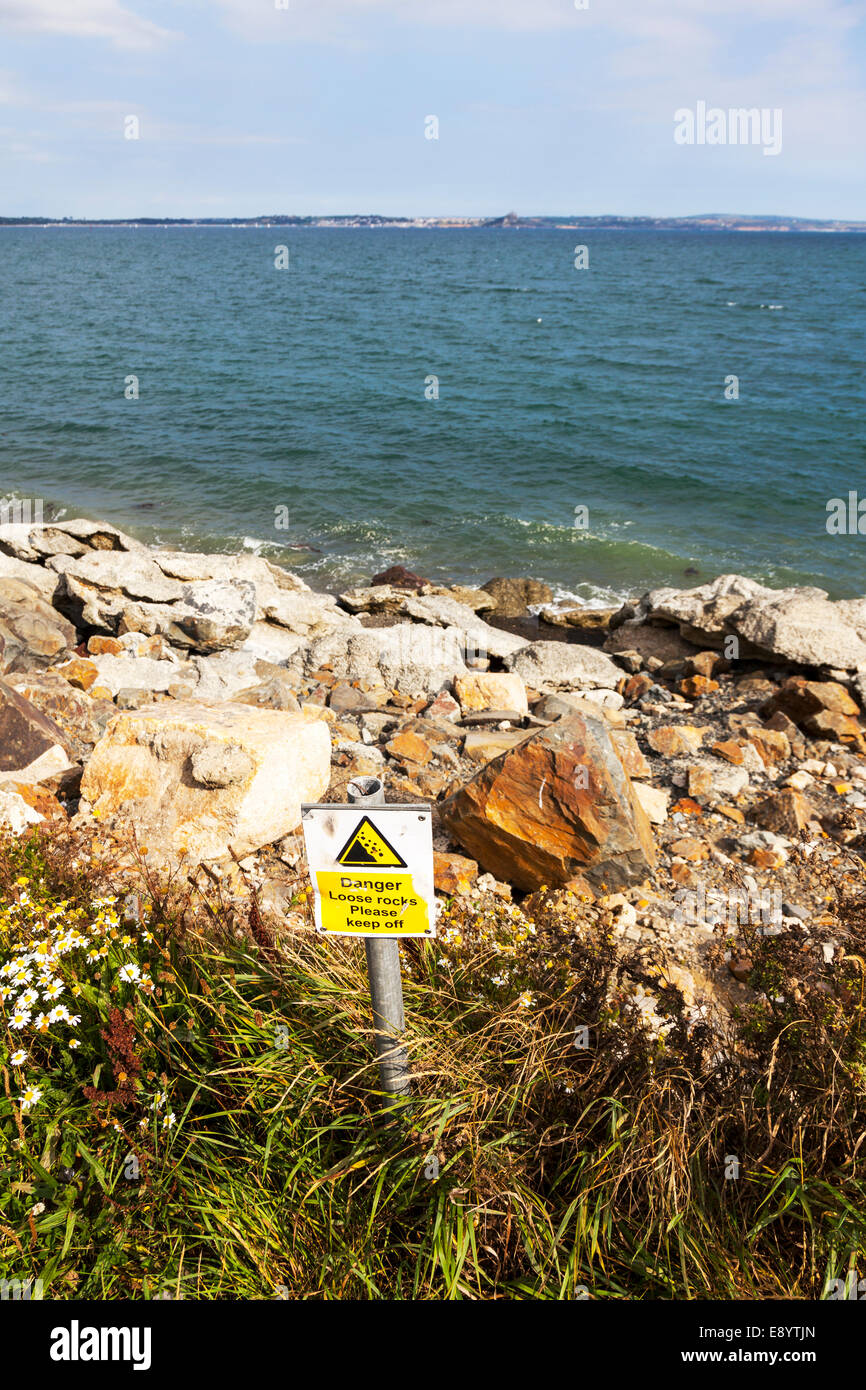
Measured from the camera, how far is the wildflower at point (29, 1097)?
280 cm

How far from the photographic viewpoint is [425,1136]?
275 cm

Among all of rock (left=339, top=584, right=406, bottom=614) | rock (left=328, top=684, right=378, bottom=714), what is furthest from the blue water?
rock (left=328, top=684, right=378, bottom=714)

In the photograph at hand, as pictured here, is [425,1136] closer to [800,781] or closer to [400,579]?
[800,781]

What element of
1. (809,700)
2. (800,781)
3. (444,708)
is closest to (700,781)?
(800,781)

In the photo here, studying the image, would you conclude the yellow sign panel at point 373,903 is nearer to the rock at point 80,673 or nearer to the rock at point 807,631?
the rock at point 80,673

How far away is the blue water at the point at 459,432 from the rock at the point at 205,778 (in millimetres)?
10802

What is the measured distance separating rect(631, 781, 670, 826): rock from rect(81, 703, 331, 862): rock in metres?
2.50

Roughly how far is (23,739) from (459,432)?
23.5 metres

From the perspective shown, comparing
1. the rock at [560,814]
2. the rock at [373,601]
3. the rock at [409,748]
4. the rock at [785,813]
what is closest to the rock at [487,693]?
the rock at [409,748]

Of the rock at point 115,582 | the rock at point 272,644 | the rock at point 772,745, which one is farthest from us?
the rock at point 115,582

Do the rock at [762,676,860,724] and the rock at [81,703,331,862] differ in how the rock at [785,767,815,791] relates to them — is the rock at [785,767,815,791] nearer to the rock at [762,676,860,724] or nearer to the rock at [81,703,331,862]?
the rock at [762,676,860,724]

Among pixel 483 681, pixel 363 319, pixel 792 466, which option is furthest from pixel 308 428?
pixel 363 319

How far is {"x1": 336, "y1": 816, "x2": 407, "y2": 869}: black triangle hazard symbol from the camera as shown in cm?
246
